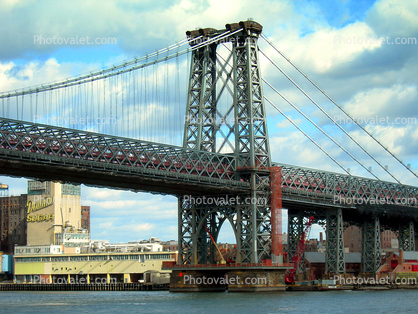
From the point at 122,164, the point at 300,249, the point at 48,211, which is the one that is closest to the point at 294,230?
the point at 300,249

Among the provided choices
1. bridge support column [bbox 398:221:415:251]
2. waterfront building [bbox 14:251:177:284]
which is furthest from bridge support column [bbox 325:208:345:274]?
waterfront building [bbox 14:251:177:284]

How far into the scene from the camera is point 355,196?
126562mm

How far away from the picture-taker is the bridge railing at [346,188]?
11312 centimetres

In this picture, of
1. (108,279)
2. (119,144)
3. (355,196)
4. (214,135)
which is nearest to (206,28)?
(214,135)

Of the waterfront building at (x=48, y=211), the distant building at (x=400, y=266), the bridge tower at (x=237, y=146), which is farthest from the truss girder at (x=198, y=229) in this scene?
the waterfront building at (x=48, y=211)

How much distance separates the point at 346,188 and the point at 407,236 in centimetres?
3422

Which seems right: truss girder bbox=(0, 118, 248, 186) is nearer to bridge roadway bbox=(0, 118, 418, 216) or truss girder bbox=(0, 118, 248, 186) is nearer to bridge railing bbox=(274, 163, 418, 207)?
bridge roadway bbox=(0, 118, 418, 216)

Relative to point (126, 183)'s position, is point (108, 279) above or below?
below

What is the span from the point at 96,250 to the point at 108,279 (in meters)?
15.0

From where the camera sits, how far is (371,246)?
133 m

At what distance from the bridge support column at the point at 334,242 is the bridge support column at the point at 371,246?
1028 centimetres

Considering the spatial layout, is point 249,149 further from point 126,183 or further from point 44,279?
point 44,279

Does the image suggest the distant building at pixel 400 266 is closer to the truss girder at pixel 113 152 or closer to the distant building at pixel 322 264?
the distant building at pixel 322 264

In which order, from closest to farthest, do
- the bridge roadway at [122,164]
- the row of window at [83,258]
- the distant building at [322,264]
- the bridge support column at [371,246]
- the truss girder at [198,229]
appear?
1. the bridge roadway at [122,164]
2. the truss girder at [198,229]
3. the bridge support column at [371,246]
4. the distant building at [322,264]
5. the row of window at [83,258]
